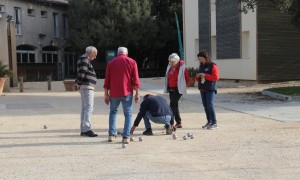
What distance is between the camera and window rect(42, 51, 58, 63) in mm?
40625

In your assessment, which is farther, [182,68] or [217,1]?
[217,1]

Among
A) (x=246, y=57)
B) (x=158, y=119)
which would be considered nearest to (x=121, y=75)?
(x=158, y=119)

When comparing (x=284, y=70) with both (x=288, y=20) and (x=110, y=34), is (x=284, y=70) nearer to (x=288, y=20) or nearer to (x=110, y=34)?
(x=288, y=20)

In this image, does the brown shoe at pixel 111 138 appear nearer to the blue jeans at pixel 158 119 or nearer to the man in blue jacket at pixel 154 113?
the man in blue jacket at pixel 154 113

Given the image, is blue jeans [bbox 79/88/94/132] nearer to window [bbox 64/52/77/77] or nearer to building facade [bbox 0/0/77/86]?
building facade [bbox 0/0/77/86]

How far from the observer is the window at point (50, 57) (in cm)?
4062

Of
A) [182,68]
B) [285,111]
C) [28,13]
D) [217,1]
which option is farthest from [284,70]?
[28,13]

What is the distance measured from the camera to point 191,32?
32.5m

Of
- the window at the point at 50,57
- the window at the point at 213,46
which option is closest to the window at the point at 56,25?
the window at the point at 50,57

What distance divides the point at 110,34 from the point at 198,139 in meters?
30.7

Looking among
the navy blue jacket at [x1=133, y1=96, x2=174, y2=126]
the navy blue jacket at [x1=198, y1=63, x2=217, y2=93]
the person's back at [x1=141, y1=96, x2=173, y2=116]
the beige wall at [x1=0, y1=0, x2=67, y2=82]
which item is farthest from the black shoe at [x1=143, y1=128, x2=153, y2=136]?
the beige wall at [x1=0, y1=0, x2=67, y2=82]

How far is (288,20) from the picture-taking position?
24.5 meters

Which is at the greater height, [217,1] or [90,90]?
[217,1]

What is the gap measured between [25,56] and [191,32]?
586 inches
